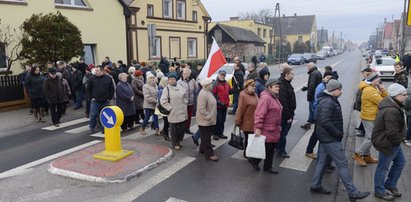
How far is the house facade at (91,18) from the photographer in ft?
49.5

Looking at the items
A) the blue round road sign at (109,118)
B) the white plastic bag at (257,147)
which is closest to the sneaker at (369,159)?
the white plastic bag at (257,147)

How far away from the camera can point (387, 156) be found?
200 inches

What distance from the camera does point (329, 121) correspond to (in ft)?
16.8

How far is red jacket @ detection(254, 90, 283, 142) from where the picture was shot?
596 centimetres

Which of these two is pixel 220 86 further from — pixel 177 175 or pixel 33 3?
pixel 33 3

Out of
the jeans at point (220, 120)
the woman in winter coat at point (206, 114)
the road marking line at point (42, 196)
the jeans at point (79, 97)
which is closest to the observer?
the road marking line at point (42, 196)

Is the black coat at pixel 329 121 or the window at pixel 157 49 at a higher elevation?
the window at pixel 157 49

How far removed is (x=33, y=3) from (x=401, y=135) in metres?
15.9

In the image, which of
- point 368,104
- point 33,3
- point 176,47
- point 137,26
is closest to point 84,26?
point 33,3

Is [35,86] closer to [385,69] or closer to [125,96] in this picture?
[125,96]

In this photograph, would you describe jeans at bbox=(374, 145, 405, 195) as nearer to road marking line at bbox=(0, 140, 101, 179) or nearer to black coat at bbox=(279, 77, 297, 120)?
black coat at bbox=(279, 77, 297, 120)

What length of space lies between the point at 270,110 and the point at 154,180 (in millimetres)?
2343

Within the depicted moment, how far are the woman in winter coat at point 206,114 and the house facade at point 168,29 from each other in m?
13.4

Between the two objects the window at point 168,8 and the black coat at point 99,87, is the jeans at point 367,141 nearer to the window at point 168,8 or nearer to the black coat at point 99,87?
the black coat at point 99,87
